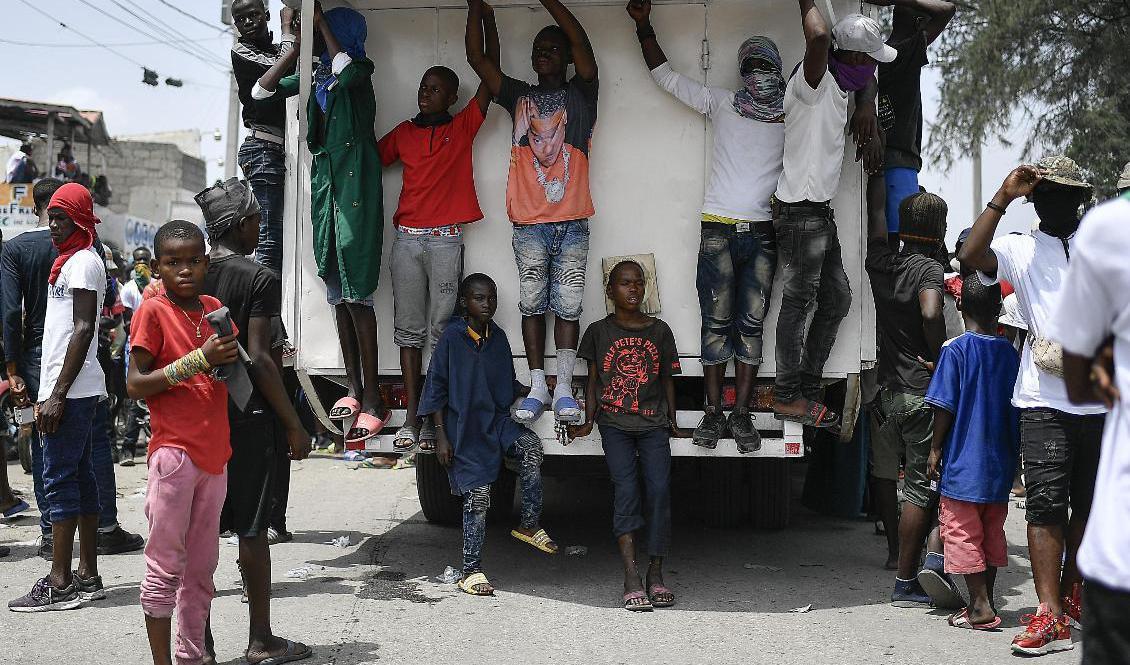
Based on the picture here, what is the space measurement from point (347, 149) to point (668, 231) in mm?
1795

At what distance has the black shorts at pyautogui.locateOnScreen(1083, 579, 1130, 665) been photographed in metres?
2.51

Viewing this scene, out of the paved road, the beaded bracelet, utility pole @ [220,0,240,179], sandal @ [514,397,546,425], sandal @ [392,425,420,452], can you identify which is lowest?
the paved road

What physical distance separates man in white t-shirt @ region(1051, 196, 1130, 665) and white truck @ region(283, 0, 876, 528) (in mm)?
3453

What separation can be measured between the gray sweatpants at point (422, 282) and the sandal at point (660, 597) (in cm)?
178

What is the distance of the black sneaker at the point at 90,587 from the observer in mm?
5758

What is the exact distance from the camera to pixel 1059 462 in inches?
195

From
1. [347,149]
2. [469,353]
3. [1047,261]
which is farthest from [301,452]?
[1047,261]

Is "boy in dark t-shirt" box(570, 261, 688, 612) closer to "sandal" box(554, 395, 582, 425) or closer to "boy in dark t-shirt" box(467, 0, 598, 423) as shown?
"sandal" box(554, 395, 582, 425)

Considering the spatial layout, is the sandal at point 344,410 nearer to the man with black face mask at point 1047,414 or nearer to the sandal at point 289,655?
the sandal at point 289,655

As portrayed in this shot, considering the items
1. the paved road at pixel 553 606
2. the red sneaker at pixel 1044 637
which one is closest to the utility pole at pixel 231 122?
the paved road at pixel 553 606

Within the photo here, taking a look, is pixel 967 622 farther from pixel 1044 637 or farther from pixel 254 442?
pixel 254 442

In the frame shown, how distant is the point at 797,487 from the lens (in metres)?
10.1

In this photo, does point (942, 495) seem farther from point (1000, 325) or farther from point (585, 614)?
point (585, 614)

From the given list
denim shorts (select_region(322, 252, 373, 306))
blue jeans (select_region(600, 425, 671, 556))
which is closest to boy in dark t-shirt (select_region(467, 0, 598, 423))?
blue jeans (select_region(600, 425, 671, 556))
